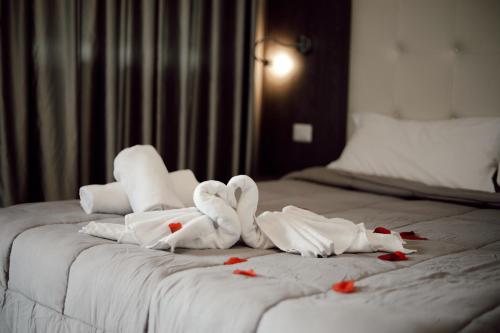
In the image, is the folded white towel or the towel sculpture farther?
the folded white towel

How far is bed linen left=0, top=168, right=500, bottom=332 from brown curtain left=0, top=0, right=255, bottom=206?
708 mm

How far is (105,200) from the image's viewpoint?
6.45 feet

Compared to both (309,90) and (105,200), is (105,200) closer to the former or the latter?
(105,200)

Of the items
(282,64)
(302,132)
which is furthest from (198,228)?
(282,64)

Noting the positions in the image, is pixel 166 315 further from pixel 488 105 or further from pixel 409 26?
pixel 409 26

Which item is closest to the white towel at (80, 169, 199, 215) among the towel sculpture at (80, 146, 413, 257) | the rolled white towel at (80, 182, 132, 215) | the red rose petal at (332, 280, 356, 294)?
the rolled white towel at (80, 182, 132, 215)

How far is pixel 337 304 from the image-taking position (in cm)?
A: 111

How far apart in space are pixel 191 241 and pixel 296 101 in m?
2.16

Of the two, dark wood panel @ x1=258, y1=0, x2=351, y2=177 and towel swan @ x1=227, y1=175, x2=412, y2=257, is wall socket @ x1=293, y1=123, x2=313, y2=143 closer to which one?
dark wood panel @ x1=258, y1=0, x2=351, y2=177

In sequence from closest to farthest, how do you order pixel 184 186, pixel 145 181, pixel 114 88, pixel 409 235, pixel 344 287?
pixel 344 287
pixel 409 235
pixel 145 181
pixel 184 186
pixel 114 88

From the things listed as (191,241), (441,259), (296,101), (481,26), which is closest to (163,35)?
(296,101)

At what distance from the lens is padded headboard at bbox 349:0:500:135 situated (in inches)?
108

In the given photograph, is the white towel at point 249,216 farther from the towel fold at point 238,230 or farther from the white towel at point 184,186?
the white towel at point 184,186

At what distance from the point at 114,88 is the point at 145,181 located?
1108 mm
